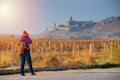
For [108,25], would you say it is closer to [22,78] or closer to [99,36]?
[99,36]

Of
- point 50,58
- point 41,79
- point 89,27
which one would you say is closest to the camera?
point 41,79

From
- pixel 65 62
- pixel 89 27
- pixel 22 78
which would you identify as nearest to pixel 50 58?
pixel 65 62

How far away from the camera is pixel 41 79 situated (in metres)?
14.6

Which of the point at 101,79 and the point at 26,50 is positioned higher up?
the point at 26,50

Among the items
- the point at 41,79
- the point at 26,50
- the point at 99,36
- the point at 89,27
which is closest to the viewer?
the point at 41,79

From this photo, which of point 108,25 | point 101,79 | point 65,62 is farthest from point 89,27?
point 101,79

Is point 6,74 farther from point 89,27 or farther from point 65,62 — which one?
point 89,27

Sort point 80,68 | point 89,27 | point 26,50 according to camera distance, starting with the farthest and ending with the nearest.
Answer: point 89,27
point 80,68
point 26,50

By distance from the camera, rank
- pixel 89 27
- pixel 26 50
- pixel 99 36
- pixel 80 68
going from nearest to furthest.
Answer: pixel 26 50
pixel 80 68
pixel 99 36
pixel 89 27

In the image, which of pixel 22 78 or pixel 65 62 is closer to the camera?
pixel 22 78

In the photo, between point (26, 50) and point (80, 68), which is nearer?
point (26, 50)

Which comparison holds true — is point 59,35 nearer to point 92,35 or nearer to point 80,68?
point 92,35

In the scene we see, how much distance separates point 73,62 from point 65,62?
457 mm

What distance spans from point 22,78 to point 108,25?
3469 inches
